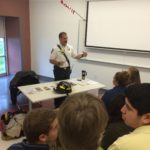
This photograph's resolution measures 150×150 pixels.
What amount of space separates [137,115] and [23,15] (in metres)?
Result: 5.77

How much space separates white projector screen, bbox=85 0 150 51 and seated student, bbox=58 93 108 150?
154 inches

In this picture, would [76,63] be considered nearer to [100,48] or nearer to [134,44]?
[100,48]

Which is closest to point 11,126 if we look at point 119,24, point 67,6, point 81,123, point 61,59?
point 61,59

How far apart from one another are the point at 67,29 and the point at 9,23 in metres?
2.00

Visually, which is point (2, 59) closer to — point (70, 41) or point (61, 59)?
point (70, 41)

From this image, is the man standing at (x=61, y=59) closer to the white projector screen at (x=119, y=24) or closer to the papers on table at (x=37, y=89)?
the papers on table at (x=37, y=89)

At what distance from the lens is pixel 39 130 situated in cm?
117

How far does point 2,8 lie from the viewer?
5562 mm

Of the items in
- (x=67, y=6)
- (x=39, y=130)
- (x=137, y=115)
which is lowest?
(x=39, y=130)

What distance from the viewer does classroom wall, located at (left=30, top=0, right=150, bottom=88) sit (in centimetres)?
494

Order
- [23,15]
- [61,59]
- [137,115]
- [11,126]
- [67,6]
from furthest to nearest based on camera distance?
[23,15] < [67,6] < [61,59] < [11,126] < [137,115]

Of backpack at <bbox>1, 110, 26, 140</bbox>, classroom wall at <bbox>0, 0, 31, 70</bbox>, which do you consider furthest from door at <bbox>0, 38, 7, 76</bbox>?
backpack at <bbox>1, 110, 26, 140</bbox>

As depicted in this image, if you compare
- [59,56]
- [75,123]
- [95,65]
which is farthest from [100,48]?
[75,123]

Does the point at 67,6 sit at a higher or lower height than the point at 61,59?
higher
